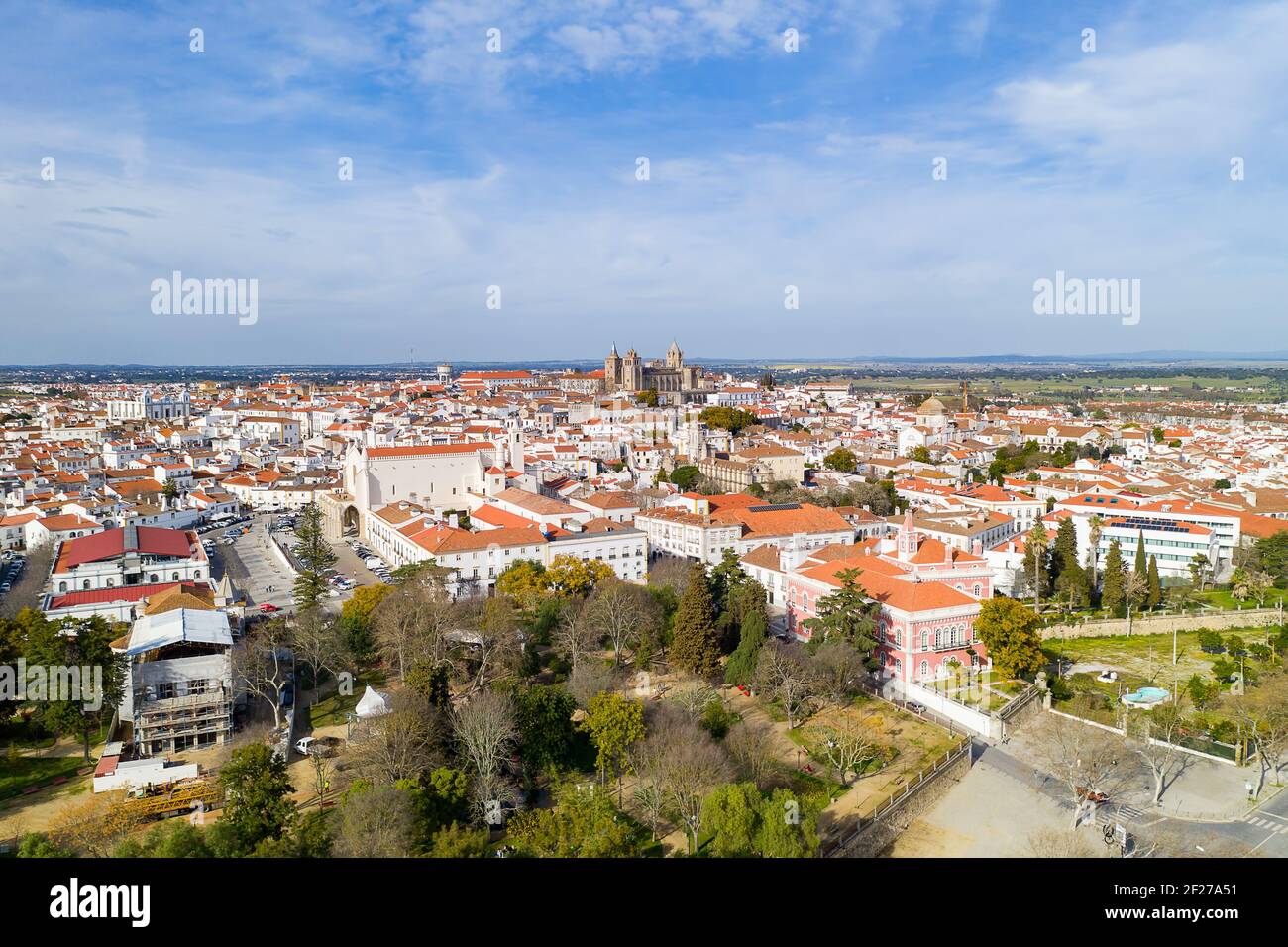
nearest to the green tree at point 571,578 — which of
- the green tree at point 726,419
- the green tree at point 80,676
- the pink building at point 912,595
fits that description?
the pink building at point 912,595

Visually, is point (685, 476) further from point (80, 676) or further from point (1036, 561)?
point (80, 676)

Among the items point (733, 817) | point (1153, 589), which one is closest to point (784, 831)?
point (733, 817)

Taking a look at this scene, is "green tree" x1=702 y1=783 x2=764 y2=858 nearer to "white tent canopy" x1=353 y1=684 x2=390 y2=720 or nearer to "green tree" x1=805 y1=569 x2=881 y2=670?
"white tent canopy" x1=353 y1=684 x2=390 y2=720

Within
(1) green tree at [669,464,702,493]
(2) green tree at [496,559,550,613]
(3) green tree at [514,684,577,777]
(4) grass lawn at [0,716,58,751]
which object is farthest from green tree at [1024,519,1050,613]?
(4) grass lawn at [0,716,58,751]
